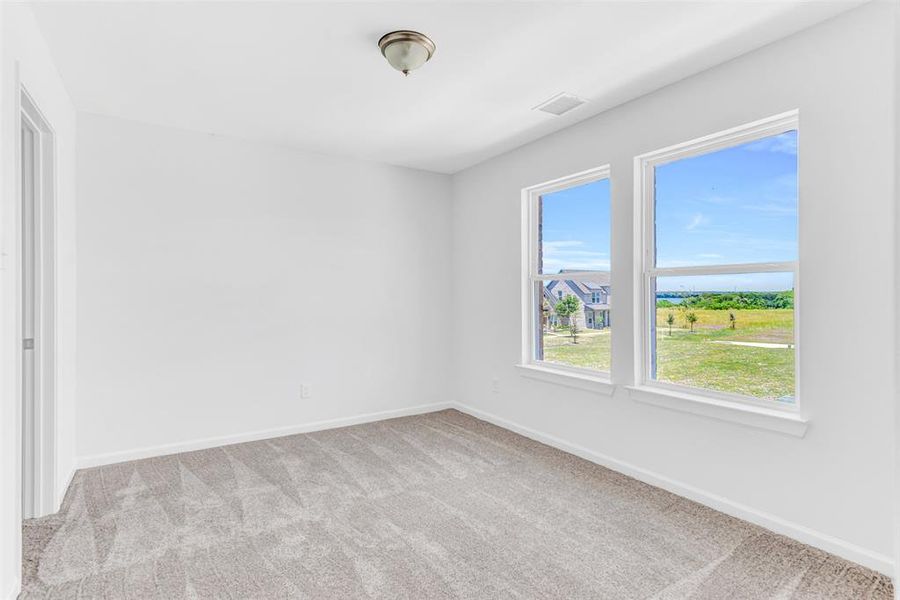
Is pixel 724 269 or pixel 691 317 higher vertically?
pixel 724 269

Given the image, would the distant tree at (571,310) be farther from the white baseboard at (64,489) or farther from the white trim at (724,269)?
the white baseboard at (64,489)

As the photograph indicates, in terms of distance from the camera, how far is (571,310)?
12.8 ft

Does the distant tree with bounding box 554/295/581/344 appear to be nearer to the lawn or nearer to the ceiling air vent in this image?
the lawn

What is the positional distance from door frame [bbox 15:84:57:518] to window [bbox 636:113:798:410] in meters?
3.58

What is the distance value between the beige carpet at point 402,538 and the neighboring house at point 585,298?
1.07m

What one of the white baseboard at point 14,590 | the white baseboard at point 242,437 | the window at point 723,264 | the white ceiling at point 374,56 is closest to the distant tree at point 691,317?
the window at point 723,264

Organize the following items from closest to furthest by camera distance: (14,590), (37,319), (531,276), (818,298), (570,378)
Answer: (14,590), (818,298), (37,319), (570,378), (531,276)

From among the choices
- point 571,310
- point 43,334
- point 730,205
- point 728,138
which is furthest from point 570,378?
point 43,334

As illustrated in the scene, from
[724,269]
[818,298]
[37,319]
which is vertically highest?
[724,269]

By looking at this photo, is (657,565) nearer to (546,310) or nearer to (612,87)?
(546,310)

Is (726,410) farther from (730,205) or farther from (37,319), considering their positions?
(37,319)

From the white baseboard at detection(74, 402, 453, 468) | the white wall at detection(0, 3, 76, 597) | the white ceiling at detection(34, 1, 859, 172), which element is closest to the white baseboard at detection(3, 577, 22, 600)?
the white wall at detection(0, 3, 76, 597)

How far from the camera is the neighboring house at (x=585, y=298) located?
3547 mm

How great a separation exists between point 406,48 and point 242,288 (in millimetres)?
2447
